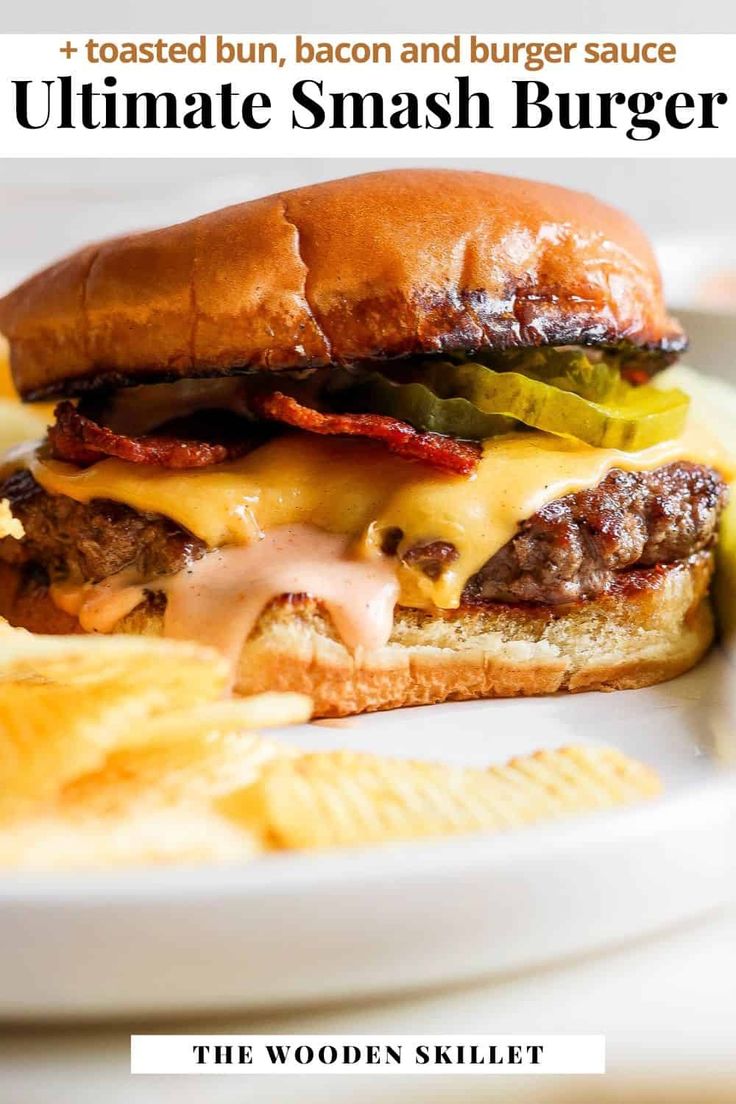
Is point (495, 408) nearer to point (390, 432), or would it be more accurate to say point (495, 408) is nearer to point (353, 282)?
point (390, 432)

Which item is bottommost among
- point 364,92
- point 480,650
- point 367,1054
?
point 367,1054

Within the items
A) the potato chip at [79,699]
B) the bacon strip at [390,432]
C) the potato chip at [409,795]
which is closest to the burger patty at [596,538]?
the bacon strip at [390,432]

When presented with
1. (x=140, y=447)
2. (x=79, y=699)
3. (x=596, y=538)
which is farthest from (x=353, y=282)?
(x=79, y=699)

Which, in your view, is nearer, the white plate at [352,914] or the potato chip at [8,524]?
the white plate at [352,914]

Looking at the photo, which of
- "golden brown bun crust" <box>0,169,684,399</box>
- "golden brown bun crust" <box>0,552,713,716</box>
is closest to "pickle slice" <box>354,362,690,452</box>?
"golden brown bun crust" <box>0,169,684,399</box>

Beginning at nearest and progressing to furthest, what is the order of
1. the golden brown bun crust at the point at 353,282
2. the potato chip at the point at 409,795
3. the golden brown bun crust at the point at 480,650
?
the potato chip at the point at 409,795 → the golden brown bun crust at the point at 353,282 → the golden brown bun crust at the point at 480,650

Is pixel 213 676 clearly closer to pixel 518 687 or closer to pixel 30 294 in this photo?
pixel 518 687

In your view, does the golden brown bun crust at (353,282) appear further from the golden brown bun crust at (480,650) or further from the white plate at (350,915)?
the white plate at (350,915)
